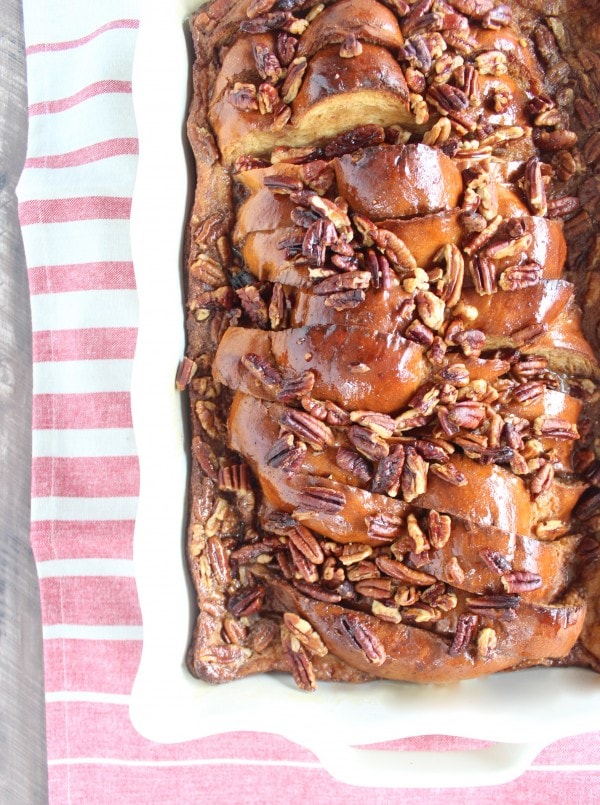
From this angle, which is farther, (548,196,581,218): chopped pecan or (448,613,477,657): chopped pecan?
(548,196,581,218): chopped pecan

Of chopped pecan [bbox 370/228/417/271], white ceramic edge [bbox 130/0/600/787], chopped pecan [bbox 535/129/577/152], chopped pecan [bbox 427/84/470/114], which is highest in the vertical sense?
chopped pecan [bbox 427/84/470/114]

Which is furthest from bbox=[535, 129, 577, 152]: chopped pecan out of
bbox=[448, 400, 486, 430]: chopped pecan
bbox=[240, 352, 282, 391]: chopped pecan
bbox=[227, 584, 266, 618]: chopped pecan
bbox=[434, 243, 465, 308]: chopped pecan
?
bbox=[227, 584, 266, 618]: chopped pecan

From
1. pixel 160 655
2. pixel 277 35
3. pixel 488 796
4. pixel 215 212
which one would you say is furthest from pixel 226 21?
pixel 488 796

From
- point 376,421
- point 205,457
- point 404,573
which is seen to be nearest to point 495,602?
point 404,573

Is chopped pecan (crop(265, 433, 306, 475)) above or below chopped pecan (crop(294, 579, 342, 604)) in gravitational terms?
above

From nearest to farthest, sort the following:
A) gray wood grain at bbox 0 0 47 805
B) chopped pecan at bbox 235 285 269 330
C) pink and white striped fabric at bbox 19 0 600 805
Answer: chopped pecan at bbox 235 285 269 330 < pink and white striped fabric at bbox 19 0 600 805 < gray wood grain at bbox 0 0 47 805

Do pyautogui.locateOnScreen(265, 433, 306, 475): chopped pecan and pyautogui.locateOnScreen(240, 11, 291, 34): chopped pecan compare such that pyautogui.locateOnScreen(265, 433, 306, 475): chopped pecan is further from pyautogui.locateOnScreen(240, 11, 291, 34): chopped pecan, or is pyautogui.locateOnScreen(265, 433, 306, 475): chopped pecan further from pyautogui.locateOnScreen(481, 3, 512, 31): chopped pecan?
Result: pyautogui.locateOnScreen(481, 3, 512, 31): chopped pecan

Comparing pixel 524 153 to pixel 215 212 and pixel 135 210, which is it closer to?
pixel 215 212

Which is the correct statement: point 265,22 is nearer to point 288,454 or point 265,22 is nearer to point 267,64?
point 267,64
